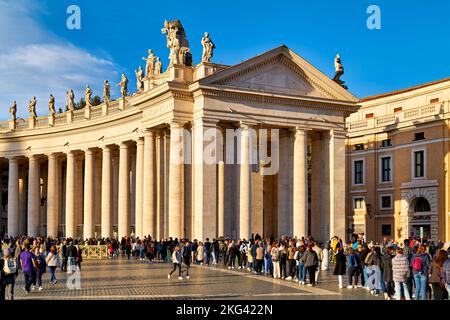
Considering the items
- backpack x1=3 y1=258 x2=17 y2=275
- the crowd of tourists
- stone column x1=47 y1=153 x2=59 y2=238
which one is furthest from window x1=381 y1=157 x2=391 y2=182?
backpack x1=3 y1=258 x2=17 y2=275

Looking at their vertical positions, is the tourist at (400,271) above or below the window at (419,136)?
below

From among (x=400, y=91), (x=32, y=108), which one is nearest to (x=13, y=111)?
(x=32, y=108)

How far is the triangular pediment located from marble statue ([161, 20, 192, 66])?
3748 mm

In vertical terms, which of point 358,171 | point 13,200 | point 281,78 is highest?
point 281,78

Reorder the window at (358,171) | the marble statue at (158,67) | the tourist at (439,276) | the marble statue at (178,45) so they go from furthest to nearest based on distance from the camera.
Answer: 1. the window at (358,171)
2. the marble statue at (158,67)
3. the marble statue at (178,45)
4. the tourist at (439,276)

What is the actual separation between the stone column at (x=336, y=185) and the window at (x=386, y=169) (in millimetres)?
12198

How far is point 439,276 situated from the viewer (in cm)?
2084

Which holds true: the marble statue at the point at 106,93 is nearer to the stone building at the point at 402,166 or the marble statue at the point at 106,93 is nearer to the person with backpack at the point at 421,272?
the stone building at the point at 402,166

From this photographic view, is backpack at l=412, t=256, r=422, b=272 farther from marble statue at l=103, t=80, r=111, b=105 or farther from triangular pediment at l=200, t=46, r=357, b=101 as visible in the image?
marble statue at l=103, t=80, r=111, b=105

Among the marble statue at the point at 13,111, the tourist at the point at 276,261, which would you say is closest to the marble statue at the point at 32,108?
the marble statue at the point at 13,111

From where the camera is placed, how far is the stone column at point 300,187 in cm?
5269

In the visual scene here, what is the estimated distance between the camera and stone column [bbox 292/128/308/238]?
173ft

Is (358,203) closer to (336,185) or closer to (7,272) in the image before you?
(336,185)

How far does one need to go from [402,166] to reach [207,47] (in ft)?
78.3
